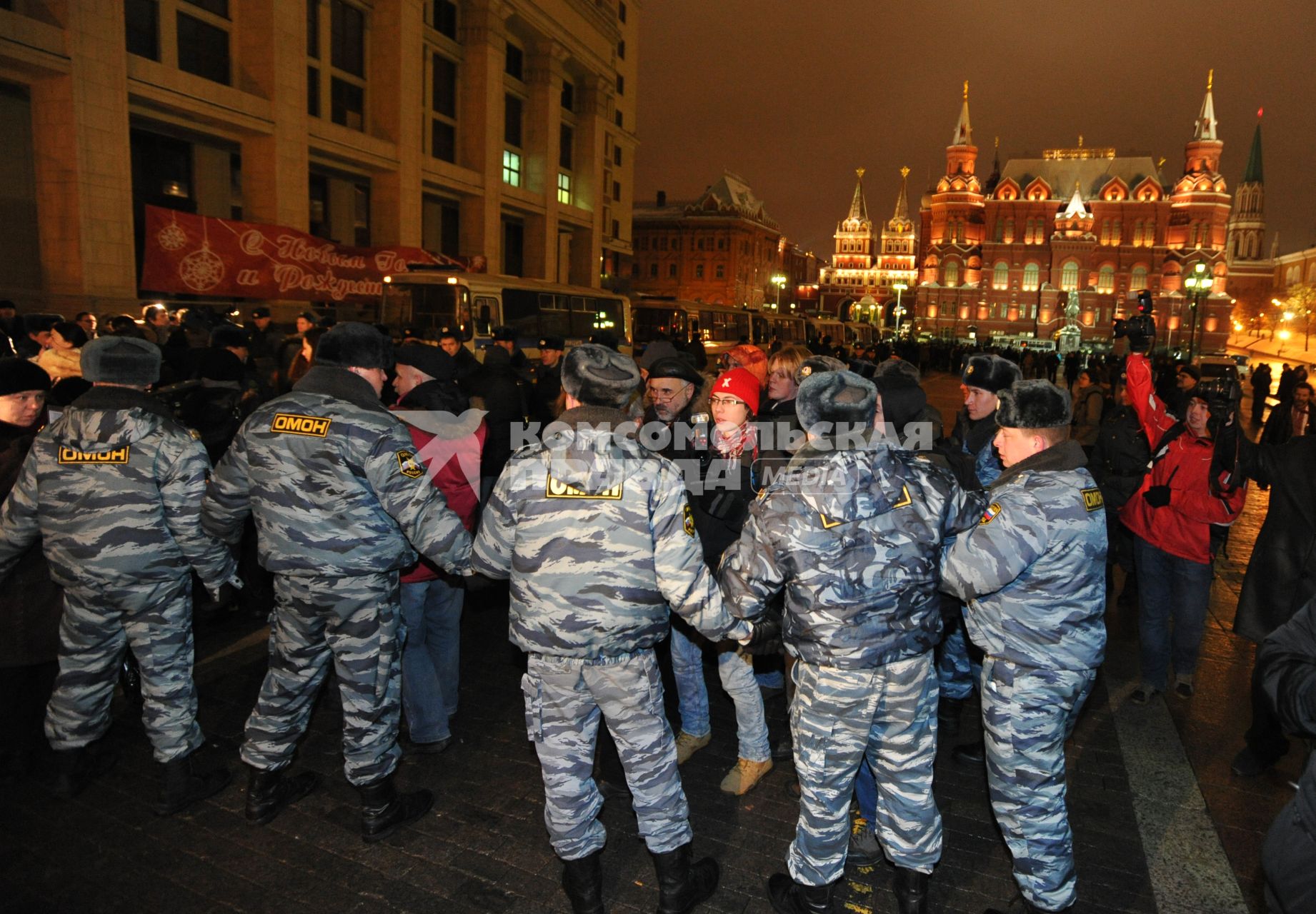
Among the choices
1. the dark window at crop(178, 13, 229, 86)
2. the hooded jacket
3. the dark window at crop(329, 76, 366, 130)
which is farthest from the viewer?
the dark window at crop(329, 76, 366, 130)

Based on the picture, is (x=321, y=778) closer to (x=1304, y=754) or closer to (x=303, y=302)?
(x=1304, y=754)

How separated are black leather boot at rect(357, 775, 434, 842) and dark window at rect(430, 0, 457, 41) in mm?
31878

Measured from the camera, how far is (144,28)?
1889 centimetres

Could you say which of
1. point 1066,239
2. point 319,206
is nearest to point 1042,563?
point 319,206

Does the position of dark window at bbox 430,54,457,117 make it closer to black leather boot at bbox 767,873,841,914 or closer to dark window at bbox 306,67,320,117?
dark window at bbox 306,67,320,117

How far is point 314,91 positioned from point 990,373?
25799mm

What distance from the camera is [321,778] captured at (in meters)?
3.99

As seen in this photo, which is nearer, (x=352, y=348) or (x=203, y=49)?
(x=352, y=348)

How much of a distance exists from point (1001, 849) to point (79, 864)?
4.16 metres

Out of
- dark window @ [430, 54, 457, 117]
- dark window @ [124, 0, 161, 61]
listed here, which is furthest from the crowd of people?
dark window @ [430, 54, 457, 117]

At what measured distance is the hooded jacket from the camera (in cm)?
472

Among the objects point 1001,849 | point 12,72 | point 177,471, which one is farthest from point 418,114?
point 1001,849

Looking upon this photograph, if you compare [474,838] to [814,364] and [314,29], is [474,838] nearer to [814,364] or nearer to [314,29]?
[814,364]

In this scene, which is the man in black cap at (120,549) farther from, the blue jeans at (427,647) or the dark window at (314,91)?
the dark window at (314,91)
